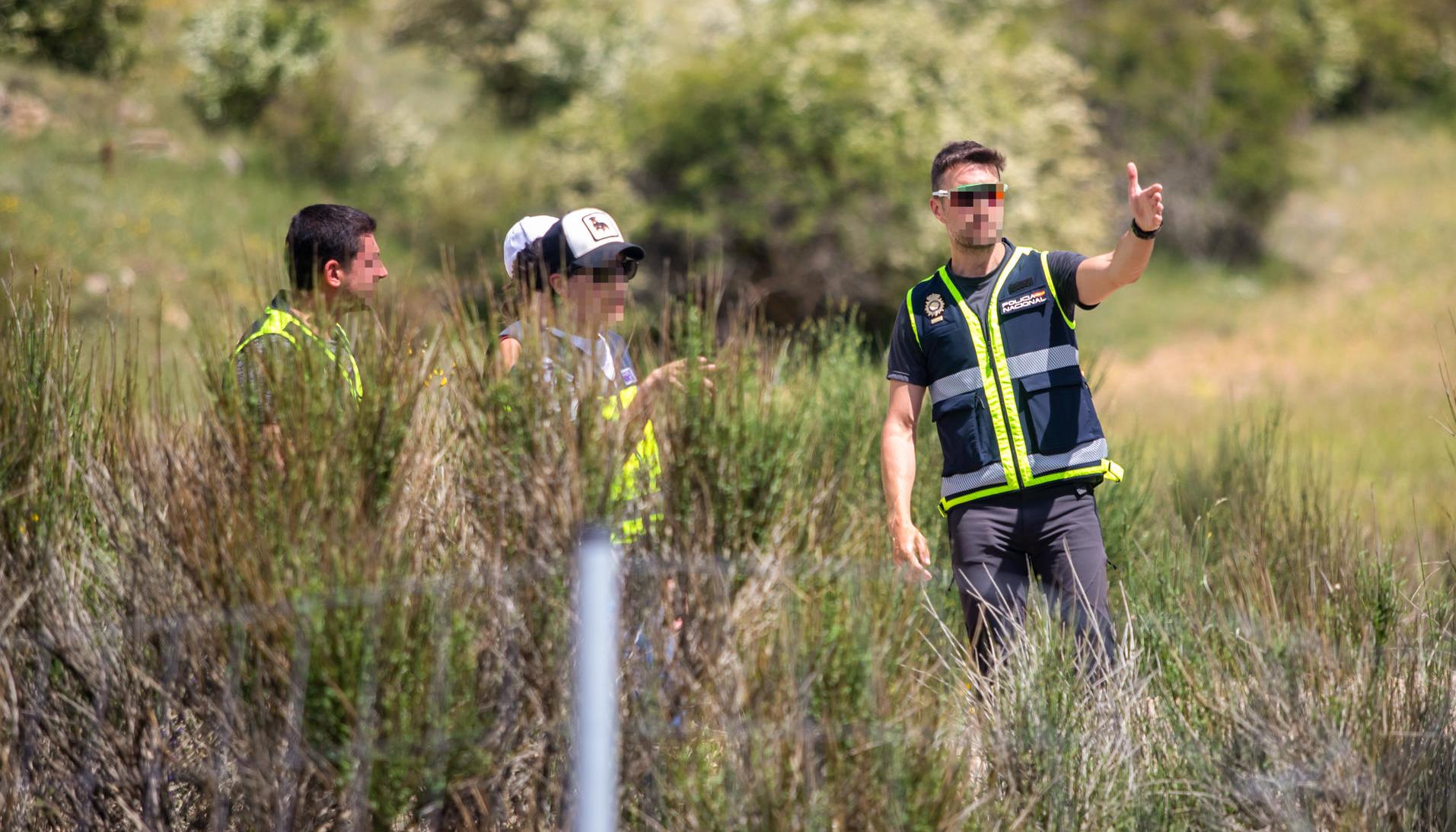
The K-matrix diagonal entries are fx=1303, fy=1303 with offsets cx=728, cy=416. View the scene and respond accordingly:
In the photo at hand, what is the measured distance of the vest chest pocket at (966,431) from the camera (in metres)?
3.73

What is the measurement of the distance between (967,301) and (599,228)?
113cm

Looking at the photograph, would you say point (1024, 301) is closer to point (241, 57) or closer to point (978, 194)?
point (978, 194)

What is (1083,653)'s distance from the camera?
3547mm

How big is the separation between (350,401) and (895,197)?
16404 mm

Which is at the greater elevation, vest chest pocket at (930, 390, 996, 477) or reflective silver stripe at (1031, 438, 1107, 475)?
vest chest pocket at (930, 390, 996, 477)

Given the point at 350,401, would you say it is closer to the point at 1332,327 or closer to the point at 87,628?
the point at 87,628

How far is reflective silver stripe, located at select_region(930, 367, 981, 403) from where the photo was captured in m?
3.75

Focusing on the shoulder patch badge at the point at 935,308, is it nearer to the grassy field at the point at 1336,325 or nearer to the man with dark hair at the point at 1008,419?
the man with dark hair at the point at 1008,419

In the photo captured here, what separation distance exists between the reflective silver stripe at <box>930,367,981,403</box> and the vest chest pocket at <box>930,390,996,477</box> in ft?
0.04

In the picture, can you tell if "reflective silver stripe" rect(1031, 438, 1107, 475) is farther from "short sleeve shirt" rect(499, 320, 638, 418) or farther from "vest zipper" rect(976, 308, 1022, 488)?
"short sleeve shirt" rect(499, 320, 638, 418)

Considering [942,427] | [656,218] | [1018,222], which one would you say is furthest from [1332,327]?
[942,427]

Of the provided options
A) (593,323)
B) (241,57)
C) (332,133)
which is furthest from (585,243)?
(241,57)

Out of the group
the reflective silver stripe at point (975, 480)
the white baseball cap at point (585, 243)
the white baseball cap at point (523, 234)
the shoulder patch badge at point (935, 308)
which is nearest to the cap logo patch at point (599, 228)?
the white baseball cap at point (585, 243)

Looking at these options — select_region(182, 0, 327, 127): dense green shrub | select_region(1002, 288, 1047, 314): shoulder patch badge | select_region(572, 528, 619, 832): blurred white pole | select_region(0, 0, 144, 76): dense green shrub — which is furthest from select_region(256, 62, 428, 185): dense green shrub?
select_region(572, 528, 619, 832): blurred white pole
